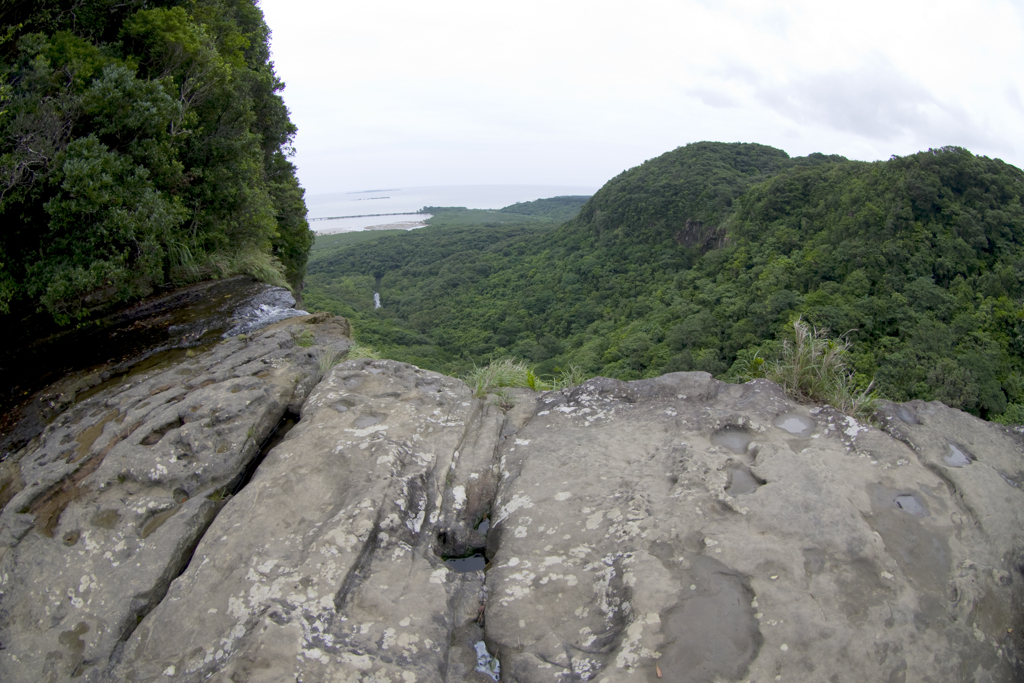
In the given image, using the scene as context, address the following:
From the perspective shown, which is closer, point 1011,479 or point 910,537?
point 910,537

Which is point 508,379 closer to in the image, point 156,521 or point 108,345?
point 156,521

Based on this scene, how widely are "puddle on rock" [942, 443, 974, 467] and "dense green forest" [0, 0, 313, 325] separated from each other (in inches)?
325

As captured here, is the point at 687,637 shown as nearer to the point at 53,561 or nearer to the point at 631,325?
the point at 53,561

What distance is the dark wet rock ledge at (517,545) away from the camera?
2580 millimetres

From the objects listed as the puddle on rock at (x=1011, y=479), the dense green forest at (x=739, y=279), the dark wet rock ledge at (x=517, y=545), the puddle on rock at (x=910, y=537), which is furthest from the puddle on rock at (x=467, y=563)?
the dense green forest at (x=739, y=279)

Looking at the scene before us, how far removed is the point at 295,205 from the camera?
496 inches

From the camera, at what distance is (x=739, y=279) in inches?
1794

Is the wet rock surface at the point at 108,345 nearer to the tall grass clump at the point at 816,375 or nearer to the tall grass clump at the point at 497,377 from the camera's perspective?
the tall grass clump at the point at 497,377

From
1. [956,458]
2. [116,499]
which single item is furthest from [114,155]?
[956,458]

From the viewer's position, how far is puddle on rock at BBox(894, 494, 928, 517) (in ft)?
10.6

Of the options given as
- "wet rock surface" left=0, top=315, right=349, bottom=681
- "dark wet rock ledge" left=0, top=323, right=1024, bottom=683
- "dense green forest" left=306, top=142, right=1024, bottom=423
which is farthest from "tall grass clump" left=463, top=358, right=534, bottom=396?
"dense green forest" left=306, top=142, right=1024, bottom=423

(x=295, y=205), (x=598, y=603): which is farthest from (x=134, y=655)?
(x=295, y=205)

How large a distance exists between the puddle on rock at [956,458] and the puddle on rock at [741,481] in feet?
4.55

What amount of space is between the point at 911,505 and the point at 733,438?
44.7 inches
